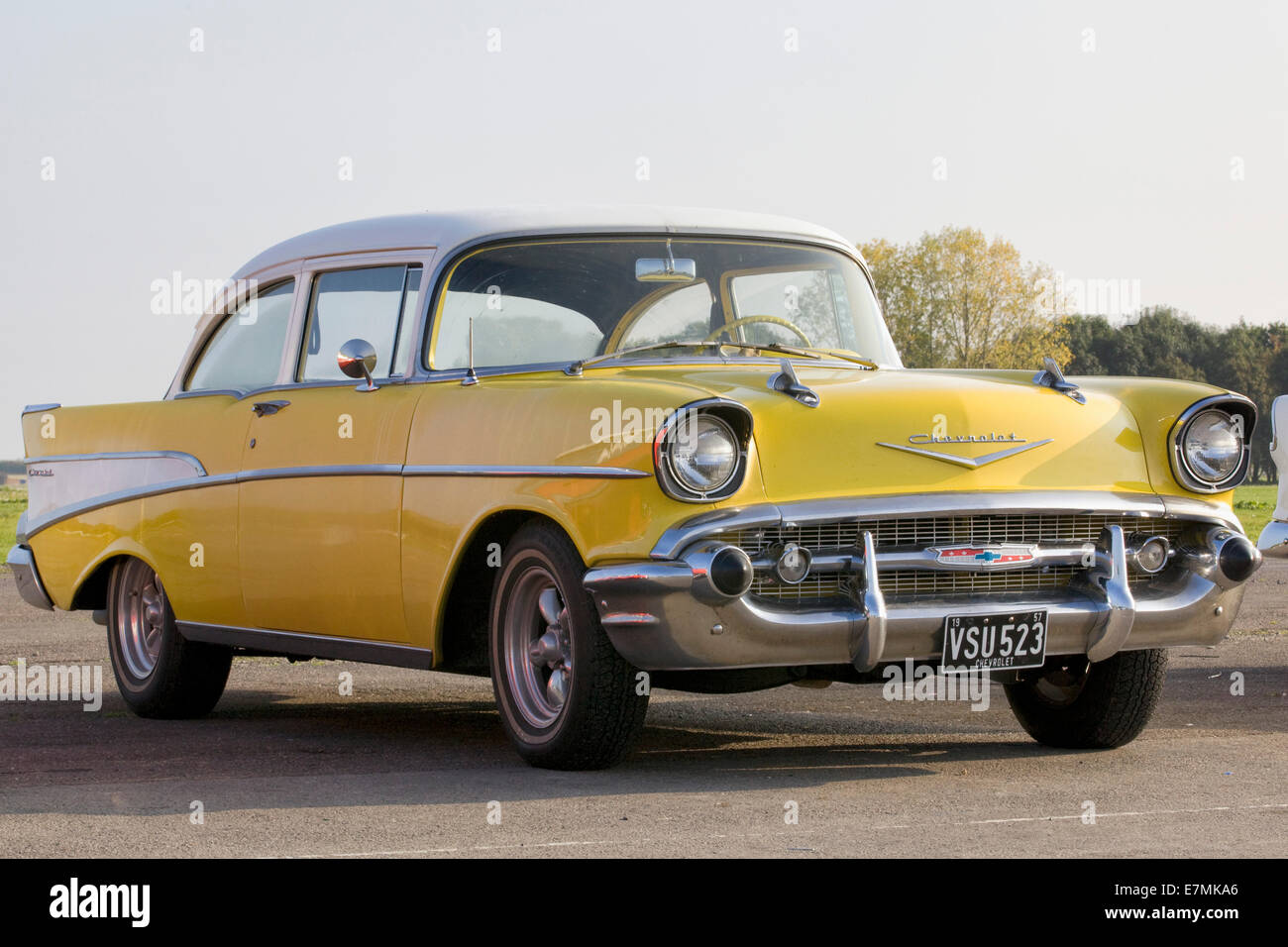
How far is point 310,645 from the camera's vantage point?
7.21m

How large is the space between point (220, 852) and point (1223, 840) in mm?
2622

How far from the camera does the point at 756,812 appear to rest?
540cm

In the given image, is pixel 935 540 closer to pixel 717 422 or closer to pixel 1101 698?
pixel 717 422

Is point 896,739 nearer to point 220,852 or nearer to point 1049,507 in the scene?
point 1049,507

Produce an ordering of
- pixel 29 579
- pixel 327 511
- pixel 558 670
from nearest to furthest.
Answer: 1. pixel 558 670
2. pixel 327 511
3. pixel 29 579

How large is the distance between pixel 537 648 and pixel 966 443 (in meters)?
1.56

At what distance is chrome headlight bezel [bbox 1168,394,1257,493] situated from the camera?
6340 mm

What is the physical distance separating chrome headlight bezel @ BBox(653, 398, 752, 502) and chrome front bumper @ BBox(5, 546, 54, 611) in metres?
4.37

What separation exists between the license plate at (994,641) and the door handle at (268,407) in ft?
9.95

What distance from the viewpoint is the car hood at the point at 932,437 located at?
19.1 ft

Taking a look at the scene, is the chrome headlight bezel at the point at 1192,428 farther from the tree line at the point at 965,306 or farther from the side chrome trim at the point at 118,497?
the tree line at the point at 965,306

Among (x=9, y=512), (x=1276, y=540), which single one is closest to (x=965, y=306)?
(x=9, y=512)

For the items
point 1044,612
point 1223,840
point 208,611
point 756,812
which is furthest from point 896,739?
point 208,611

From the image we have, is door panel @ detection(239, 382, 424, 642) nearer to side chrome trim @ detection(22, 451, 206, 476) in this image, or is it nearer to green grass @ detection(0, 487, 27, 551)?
side chrome trim @ detection(22, 451, 206, 476)
